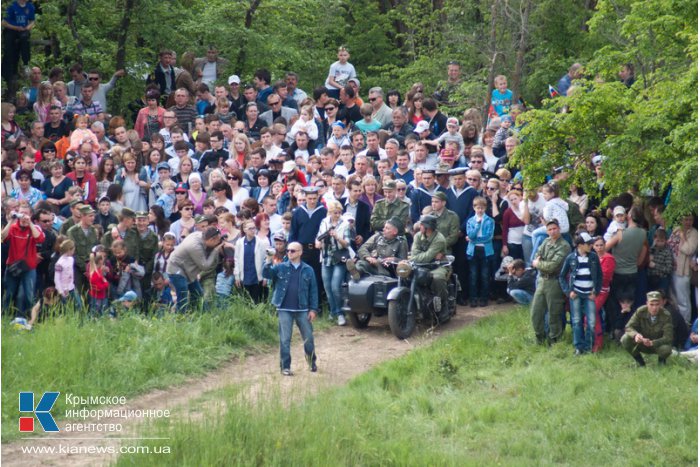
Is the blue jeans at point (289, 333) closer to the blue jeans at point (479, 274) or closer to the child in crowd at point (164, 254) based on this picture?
the child in crowd at point (164, 254)

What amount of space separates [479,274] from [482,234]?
852mm

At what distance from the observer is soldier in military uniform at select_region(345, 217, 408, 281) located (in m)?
18.6

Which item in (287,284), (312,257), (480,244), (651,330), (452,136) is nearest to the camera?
(651,330)

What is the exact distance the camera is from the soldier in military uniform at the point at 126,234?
62.0ft

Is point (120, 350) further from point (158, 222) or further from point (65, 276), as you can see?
point (158, 222)

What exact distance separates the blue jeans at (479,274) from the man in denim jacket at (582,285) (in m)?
2.67

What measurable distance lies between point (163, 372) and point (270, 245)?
10.8 ft

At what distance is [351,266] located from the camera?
60.2ft

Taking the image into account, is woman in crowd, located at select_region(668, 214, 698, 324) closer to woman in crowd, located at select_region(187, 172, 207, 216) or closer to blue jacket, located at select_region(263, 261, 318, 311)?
blue jacket, located at select_region(263, 261, 318, 311)

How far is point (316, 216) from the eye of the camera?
1936cm

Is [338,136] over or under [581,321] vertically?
over

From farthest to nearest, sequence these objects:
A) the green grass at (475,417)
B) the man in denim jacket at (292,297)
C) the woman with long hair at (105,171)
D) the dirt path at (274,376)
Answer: the woman with long hair at (105,171) → the man in denim jacket at (292,297) → the dirt path at (274,376) → the green grass at (475,417)

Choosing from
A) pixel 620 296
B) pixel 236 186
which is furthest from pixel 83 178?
pixel 620 296

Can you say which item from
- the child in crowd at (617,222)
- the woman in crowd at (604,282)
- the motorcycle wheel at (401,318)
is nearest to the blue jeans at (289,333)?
the motorcycle wheel at (401,318)
